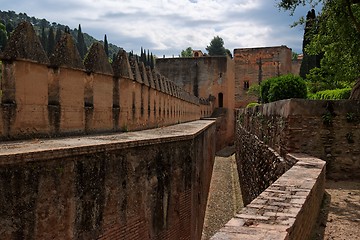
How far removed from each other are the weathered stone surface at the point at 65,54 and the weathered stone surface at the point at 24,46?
0.27 metres

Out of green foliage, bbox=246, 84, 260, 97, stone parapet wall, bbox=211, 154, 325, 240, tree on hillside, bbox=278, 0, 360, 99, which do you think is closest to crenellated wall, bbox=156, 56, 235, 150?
green foliage, bbox=246, 84, 260, 97

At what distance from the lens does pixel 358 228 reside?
14.9 ft

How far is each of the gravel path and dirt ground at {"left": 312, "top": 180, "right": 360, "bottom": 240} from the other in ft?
15.7

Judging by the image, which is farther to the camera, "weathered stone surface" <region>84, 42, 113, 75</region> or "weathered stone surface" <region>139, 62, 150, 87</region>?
"weathered stone surface" <region>139, 62, 150, 87</region>

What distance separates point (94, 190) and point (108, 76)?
11.4 ft

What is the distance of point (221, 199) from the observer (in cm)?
1503

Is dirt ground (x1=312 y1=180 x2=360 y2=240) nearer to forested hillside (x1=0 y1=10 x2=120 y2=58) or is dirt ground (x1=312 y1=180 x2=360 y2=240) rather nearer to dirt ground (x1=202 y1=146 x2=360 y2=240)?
dirt ground (x1=202 y1=146 x2=360 y2=240)

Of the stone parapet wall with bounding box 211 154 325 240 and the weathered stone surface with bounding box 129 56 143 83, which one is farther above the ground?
the weathered stone surface with bounding box 129 56 143 83

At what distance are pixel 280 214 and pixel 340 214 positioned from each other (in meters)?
2.31

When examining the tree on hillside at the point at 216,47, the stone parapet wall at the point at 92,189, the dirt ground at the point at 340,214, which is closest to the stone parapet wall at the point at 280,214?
the dirt ground at the point at 340,214

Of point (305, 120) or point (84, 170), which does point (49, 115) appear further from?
point (305, 120)

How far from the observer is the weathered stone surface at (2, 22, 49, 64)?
17.4 feet

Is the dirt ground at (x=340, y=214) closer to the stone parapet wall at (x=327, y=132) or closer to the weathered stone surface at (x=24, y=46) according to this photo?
the stone parapet wall at (x=327, y=132)

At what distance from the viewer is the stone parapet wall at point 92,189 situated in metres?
3.64
